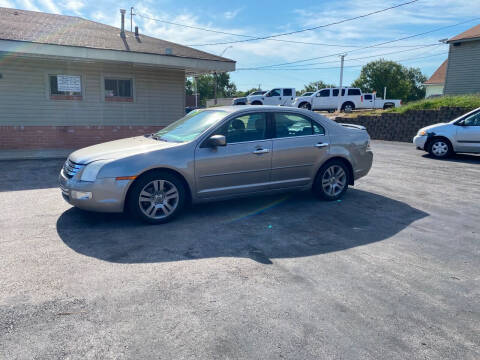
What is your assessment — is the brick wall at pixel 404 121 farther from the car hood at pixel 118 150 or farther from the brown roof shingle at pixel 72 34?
the car hood at pixel 118 150

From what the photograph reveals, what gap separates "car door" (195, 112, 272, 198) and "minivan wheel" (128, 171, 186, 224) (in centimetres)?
34

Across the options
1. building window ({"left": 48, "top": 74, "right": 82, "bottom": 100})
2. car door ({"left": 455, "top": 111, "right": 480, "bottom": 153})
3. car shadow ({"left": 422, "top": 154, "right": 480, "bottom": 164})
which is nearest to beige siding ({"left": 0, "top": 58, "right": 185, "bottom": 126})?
building window ({"left": 48, "top": 74, "right": 82, "bottom": 100})

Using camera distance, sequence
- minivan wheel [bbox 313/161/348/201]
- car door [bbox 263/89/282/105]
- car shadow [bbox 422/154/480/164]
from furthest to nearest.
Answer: car door [bbox 263/89/282/105], car shadow [bbox 422/154/480/164], minivan wheel [bbox 313/161/348/201]

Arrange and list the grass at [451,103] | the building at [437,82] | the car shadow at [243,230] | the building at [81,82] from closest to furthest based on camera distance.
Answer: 1. the car shadow at [243,230]
2. the building at [81,82]
3. the grass at [451,103]
4. the building at [437,82]

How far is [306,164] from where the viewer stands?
607 cm

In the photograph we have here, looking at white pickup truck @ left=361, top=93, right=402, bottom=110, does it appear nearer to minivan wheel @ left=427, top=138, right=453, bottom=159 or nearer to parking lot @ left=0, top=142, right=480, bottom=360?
minivan wheel @ left=427, top=138, right=453, bottom=159

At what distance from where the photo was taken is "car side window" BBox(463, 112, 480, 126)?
10859mm

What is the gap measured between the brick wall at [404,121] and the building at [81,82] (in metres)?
8.67

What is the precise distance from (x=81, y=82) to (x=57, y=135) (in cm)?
199

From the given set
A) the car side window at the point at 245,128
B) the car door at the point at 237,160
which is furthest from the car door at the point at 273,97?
the car door at the point at 237,160

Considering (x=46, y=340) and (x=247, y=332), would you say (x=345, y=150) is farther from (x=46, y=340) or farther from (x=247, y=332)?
(x=46, y=340)

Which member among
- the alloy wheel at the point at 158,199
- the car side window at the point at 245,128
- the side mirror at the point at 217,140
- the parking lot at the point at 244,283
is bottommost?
the parking lot at the point at 244,283

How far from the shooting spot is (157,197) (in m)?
5.07

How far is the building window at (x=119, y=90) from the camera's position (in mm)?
13031
